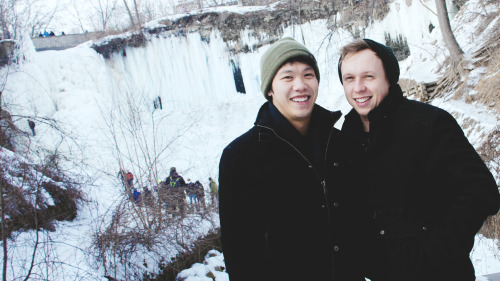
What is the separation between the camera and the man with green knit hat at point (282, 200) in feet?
5.32

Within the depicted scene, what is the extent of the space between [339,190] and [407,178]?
353mm

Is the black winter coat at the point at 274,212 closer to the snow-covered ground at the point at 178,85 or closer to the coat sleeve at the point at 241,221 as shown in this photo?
the coat sleeve at the point at 241,221

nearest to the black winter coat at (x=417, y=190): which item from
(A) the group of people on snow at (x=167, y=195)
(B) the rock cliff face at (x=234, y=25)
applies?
(A) the group of people on snow at (x=167, y=195)

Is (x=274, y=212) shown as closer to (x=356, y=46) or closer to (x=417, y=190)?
(x=417, y=190)

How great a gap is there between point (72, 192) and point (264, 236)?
791 centimetres

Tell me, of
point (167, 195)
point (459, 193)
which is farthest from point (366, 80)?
point (167, 195)

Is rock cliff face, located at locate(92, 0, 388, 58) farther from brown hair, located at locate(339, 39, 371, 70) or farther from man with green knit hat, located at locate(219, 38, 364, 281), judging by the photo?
man with green knit hat, located at locate(219, 38, 364, 281)

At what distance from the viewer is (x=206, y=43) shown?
73.4 feet

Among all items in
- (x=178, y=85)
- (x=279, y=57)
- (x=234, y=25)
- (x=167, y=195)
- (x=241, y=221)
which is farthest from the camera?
(x=178, y=85)

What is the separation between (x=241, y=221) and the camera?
5.31 ft

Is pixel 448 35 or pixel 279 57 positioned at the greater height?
pixel 279 57

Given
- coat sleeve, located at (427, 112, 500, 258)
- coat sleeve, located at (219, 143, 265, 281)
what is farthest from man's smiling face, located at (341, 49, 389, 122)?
coat sleeve, located at (219, 143, 265, 281)

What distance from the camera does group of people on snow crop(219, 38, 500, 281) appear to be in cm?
156

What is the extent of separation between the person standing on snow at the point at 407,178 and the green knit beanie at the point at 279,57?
33 cm
